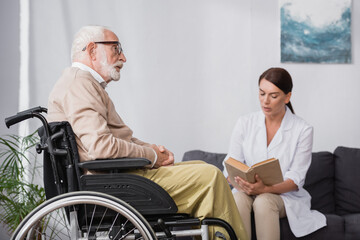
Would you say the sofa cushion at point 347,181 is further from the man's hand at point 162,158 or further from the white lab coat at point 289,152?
the man's hand at point 162,158

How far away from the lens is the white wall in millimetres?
3611

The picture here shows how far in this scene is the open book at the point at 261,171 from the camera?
96.3 inches

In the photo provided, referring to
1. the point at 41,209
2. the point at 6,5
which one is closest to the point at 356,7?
the point at 6,5

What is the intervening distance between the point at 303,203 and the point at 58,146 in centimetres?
146

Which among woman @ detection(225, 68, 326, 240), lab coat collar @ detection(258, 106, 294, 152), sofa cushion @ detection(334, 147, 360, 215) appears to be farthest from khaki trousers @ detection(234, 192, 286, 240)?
sofa cushion @ detection(334, 147, 360, 215)

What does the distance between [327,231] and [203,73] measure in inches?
57.9

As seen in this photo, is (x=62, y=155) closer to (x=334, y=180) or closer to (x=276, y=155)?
(x=276, y=155)

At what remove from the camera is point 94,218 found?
193 cm

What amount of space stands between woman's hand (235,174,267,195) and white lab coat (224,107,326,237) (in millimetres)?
150

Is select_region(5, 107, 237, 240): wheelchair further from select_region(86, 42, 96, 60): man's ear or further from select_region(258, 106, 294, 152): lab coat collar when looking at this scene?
select_region(258, 106, 294, 152): lab coat collar

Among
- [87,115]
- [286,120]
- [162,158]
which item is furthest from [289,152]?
[87,115]

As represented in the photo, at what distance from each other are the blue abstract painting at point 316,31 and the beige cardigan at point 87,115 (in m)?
2.03

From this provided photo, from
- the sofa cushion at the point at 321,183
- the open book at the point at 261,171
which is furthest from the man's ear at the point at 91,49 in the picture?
the sofa cushion at the point at 321,183

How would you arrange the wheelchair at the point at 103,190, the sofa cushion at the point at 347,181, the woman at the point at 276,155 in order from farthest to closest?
the sofa cushion at the point at 347,181, the woman at the point at 276,155, the wheelchair at the point at 103,190
